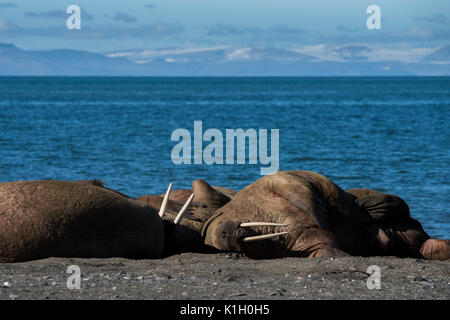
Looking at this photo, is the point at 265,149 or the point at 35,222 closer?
the point at 35,222

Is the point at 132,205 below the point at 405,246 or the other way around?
the other way around

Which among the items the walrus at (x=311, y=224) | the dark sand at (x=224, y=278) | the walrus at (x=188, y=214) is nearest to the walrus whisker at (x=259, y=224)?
the walrus at (x=311, y=224)

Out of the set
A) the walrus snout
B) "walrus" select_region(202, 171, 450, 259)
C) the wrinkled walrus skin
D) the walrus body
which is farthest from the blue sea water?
the wrinkled walrus skin

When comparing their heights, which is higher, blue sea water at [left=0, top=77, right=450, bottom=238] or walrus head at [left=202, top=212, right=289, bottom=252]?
walrus head at [left=202, top=212, right=289, bottom=252]

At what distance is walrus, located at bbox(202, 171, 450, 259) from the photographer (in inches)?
364

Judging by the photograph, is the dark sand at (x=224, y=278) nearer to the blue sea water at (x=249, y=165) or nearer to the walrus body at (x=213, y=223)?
the walrus body at (x=213, y=223)

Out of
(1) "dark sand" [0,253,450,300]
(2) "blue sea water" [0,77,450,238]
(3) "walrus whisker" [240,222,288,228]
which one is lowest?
(2) "blue sea water" [0,77,450,238]

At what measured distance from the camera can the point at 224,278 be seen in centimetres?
765

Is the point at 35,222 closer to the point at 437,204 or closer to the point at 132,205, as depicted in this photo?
the point at 132,205

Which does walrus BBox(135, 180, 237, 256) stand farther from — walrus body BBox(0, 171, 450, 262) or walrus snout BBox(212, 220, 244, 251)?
walrus snout BBox(212, 220, 244, 251)

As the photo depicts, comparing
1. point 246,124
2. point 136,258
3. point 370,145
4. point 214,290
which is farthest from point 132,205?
point 246,124

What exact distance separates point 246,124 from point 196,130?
6.31 metres

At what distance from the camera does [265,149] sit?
35.4 meters
